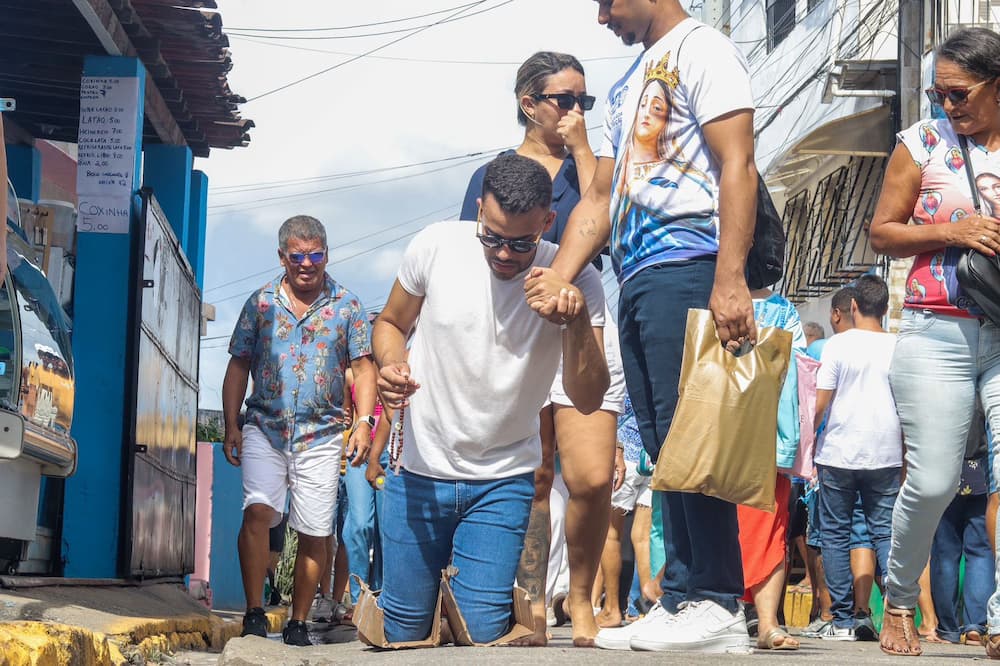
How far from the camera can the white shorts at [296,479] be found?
7359 mm

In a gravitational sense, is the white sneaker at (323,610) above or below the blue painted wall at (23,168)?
below

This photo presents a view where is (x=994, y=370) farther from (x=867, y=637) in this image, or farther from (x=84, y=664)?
(x=867, y=637)

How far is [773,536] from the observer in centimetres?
689

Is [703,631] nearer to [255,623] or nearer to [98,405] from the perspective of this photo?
[255,623]

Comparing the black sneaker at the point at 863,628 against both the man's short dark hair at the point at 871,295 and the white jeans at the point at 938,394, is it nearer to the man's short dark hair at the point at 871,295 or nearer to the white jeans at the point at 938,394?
the man's short dark hair at the point at 871,295

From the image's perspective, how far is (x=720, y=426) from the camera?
4305 mm

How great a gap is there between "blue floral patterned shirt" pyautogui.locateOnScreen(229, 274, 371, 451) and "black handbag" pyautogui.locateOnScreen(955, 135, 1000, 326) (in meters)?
3.67

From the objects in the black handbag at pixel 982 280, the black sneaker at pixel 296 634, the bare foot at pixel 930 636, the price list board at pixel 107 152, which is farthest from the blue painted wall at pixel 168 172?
the black handbag at pixel 982 280

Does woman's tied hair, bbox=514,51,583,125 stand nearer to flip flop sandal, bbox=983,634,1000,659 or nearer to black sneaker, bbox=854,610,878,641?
flip flop sandal, bbox=983,634,1000,659

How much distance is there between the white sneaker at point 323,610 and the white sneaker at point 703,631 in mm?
5774

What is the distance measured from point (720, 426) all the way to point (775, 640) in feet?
8.15

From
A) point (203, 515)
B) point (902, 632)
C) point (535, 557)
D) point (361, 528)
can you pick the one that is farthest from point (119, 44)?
point (203, 515)

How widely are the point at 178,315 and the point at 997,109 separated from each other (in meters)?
6.87

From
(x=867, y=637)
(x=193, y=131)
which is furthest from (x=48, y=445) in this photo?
(x=193, y=131)
